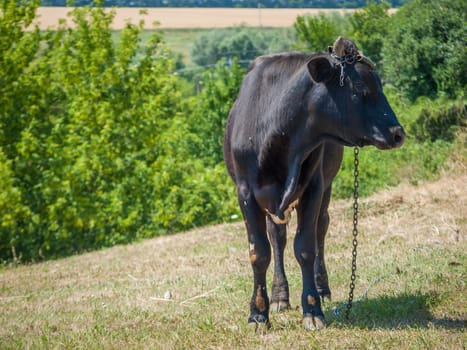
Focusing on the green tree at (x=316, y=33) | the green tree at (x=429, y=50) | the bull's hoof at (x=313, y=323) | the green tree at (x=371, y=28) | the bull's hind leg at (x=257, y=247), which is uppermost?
the bull's hind leg at (x=257, y=247)

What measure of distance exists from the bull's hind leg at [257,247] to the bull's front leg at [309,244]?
34 cm

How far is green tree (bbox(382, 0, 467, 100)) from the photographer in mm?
21734

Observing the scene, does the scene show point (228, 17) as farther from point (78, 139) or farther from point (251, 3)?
point (78, 139)

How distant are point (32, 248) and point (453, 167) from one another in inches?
716

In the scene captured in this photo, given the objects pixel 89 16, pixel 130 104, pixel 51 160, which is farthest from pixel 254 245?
pixel 89 16

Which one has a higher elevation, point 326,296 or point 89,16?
point 326,296

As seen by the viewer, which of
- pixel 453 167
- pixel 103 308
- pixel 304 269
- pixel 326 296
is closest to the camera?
pixel 304 269

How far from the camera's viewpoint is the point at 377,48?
3428cm

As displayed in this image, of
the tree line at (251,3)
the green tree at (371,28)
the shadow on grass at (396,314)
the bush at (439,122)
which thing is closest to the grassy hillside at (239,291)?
the shadow on grass at (396,314)

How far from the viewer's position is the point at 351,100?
7582 mm

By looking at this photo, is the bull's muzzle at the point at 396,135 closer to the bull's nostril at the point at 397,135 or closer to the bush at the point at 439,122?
the bull's nostril at the point at 397,135

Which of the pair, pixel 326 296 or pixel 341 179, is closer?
pixel 326 296

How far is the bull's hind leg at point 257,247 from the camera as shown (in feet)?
26.6

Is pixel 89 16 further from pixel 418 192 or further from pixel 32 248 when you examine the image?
pixel 418 192
